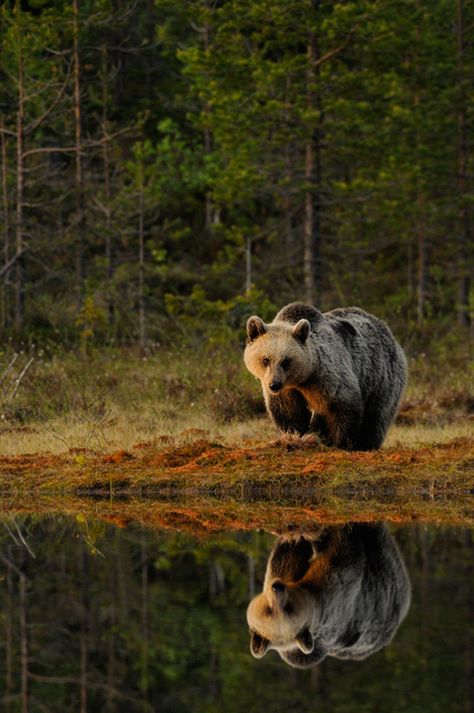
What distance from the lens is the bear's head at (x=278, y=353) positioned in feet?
37.1

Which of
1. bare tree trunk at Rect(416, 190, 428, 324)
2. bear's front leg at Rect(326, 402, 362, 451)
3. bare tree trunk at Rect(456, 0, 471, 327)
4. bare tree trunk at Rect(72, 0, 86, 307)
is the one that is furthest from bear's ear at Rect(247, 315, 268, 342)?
bare tree trunk at Rect(456, 0, 471, 327)

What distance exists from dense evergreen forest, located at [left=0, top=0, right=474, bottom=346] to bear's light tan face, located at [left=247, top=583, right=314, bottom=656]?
42.4 ft

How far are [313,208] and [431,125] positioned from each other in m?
7.51

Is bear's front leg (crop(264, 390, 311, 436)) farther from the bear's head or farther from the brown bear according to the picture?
the bear's head

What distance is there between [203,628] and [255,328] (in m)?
5.13

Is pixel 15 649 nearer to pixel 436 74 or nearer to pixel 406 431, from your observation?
pixel 406 431

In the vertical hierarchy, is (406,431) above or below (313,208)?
below

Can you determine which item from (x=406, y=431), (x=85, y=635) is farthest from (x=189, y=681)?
(x=406, y=431)

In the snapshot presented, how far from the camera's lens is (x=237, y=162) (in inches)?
1070

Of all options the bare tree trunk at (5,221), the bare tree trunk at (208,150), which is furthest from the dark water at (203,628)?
the bare tree trunk at (208,150)

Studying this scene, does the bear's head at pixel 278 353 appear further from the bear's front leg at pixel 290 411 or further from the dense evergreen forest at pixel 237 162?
the dense evergreen forest at pixel 237 162

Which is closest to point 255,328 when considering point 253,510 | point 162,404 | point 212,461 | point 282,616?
point 212,461

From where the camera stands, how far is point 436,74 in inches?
1318

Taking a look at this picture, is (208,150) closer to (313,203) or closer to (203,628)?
(313,203)
